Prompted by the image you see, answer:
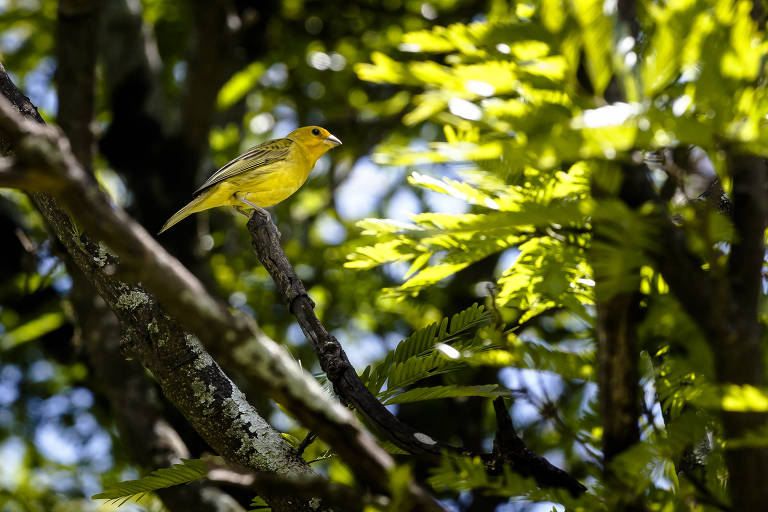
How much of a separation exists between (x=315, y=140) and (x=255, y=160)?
77 centimetres

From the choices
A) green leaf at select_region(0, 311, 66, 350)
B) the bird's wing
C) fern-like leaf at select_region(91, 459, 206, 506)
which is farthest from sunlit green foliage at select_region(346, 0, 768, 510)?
green leaf at select_region(0, 311, 66, 350)

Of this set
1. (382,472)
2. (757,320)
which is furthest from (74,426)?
(757,320)

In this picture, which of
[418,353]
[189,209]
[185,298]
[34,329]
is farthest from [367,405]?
[34,329]

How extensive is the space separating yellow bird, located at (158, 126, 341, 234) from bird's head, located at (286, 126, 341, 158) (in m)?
0.03

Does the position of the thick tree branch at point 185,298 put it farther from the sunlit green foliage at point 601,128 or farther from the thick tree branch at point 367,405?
the thick tree branch at point 367,405

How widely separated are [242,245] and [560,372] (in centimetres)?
670

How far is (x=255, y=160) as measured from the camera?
605cm

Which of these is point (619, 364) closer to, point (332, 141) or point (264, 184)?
point (264, 184)

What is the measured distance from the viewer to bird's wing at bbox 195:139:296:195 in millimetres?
5777

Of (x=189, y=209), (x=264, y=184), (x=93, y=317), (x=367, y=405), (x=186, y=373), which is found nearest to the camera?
(x=367, y=405)

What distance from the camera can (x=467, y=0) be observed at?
8117 millimetres

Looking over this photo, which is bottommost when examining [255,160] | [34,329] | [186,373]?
[186,373]

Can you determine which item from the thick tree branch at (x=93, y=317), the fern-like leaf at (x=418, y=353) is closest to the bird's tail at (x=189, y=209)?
the thick tree branch at (x=93, y=317)

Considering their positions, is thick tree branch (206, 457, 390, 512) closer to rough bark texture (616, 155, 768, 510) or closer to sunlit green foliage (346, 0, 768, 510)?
sunlit green foliage (346, 0, 768, 510)
